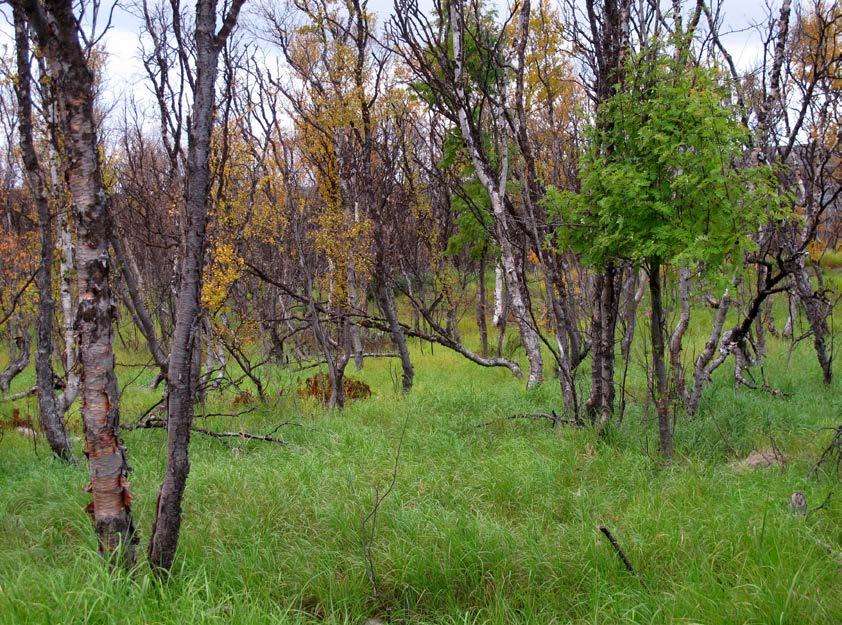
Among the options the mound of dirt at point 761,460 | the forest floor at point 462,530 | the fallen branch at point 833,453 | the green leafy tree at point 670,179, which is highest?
the green leafy tree at point 670,179

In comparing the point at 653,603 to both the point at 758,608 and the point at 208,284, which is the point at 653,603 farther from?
the point at 208,284

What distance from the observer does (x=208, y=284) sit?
8.60 m

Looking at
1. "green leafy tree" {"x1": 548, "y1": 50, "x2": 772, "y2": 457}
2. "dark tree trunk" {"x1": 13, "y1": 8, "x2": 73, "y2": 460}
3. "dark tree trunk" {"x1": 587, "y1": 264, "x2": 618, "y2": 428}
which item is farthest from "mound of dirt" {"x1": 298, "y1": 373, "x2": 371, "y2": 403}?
"green leafy tree" {"x1": 548, "y1": 50, "x2": 772, "y2": 457}

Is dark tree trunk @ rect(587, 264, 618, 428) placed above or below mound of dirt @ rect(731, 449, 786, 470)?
above

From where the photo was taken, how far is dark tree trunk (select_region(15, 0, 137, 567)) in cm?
291

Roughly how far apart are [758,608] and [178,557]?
10.3 feet

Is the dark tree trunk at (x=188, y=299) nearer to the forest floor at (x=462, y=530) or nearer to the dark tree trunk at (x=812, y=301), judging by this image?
the forest floor at (x=462, y=530)

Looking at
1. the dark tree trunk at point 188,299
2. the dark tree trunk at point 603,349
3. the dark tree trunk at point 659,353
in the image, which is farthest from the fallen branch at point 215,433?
the dark tree trunk at point 659,353

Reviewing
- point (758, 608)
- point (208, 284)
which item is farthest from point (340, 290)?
point (758, 608)

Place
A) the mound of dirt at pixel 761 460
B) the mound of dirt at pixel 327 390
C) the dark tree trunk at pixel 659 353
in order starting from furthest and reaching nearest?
the mound of dirt at pixel 327 390 < the mound of dirt at pixel 761 460 < the dark tree trunk at pixel 659 353

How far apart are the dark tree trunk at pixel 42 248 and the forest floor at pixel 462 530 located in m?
0.40

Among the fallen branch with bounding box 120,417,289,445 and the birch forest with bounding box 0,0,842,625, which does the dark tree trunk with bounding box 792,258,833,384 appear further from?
the fallen branch with bounding box 120,417,289,445

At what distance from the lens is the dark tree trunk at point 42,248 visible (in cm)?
582

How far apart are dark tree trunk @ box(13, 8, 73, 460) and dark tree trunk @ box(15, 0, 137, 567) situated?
356cm
